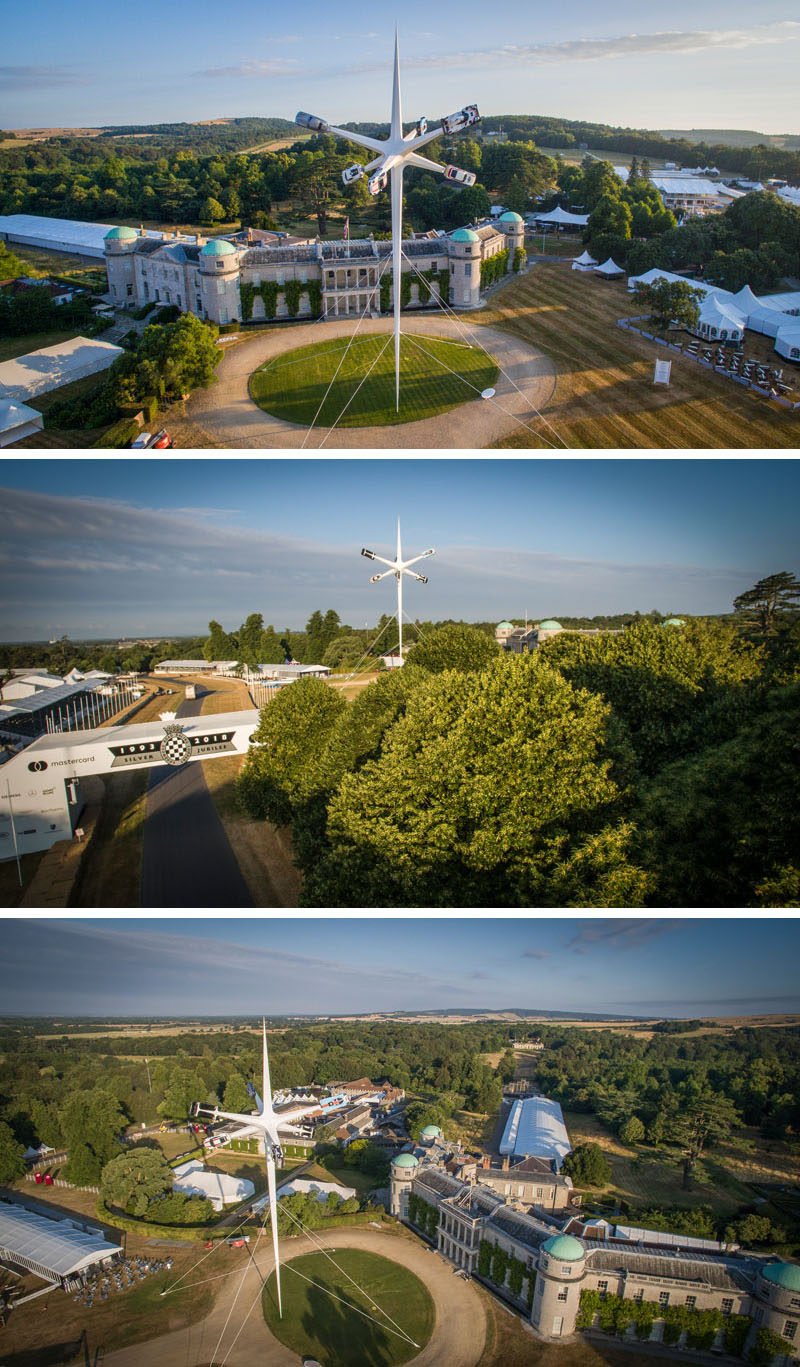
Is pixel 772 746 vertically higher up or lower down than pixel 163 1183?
higher up

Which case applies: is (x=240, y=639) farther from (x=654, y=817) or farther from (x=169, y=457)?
(x=654, y=817)

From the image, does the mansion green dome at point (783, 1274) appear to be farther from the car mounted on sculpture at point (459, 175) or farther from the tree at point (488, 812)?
the car mounted on sculpture at point (459, 175)

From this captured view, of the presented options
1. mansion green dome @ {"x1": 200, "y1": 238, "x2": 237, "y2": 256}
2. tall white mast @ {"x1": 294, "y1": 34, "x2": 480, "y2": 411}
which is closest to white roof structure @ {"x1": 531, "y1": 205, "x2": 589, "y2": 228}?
mansion green dome @ {"x1": 200, "y1": 238, "x2": 237, "y2": 256}

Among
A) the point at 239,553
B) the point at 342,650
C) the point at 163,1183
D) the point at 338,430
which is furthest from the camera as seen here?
the point at 338,430

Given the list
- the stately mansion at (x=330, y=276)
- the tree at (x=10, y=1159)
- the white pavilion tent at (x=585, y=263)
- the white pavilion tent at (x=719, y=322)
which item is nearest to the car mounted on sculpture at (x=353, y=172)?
the stately mansion at (x=330, y=276)

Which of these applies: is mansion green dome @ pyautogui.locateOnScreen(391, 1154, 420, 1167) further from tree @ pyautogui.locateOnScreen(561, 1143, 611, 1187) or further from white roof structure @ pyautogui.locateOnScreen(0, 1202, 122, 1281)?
white roof structure @ pyautogui.locateOnScreen(0, 1202, 122, 1281)

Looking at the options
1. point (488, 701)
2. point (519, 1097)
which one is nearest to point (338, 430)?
point (488, 701)
